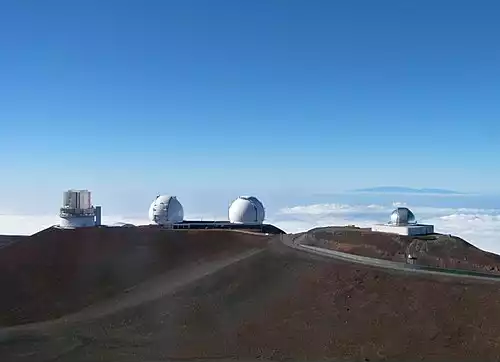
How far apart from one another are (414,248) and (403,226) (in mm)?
7923

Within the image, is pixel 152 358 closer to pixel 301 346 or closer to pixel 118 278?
pixel 301 346

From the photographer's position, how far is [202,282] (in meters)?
40.0

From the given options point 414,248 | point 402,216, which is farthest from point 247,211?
point 414,248

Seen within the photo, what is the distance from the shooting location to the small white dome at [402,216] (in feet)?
193

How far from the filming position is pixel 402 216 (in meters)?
59.0

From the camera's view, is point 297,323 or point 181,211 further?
point 181,211

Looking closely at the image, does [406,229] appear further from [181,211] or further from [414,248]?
[181,211]

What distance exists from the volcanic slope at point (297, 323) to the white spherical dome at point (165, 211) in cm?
2330

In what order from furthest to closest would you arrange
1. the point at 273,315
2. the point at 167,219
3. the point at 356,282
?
1. the point at 167,219
2. the point at 356,282
3. the point at 273,315

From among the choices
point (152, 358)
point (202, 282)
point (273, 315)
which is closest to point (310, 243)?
point (202, 282)

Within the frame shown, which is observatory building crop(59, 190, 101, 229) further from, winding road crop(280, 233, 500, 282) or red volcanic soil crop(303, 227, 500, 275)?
red volcanic soil crop(303, 227, 500, 275)

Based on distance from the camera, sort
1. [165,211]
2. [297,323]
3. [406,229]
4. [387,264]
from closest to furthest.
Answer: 1. [297,323]
2. [387,264]
3. [406,229]
4. [165,211]

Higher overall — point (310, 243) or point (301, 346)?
point (310, 243)

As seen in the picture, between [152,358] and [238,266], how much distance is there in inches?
546
